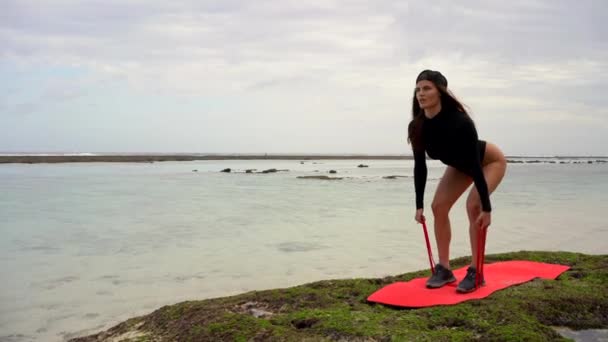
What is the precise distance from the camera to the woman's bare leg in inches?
187

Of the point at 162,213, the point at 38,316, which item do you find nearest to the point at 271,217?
the point at 162,213

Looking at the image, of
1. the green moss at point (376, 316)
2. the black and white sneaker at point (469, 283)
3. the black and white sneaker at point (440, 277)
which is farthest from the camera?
the black and white sneaker at point (440, 277)

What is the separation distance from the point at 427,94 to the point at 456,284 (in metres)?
1.71

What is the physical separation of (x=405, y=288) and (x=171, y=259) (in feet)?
15.7

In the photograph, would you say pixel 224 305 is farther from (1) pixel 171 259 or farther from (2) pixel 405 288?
(1) pixel 171 259

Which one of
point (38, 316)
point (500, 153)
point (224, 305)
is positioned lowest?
point (38, 316)

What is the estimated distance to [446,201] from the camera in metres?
4.76

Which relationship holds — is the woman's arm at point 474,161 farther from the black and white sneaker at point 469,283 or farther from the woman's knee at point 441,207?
the black and white sneaker at point 469,283

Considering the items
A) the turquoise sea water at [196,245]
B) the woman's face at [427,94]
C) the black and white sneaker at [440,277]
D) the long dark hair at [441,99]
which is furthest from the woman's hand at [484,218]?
the turquoise sea water at [196,245]

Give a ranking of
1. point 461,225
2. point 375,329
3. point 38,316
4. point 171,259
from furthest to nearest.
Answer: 1. point 461,225
2. point 171,259
3. point 38,316
4. point 375,329

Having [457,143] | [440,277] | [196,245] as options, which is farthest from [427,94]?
[196,245]

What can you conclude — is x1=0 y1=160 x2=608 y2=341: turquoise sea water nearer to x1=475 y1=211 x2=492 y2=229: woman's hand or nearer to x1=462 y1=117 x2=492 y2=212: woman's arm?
x1=475 y1=211 x2=492 y2=229: woman's hand

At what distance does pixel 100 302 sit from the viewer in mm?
6102

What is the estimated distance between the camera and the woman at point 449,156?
175 inches
